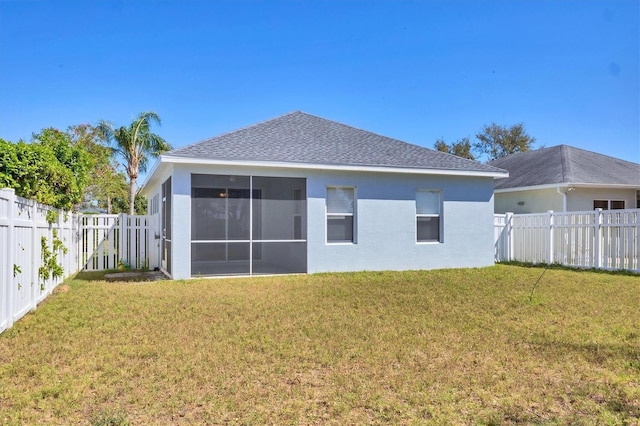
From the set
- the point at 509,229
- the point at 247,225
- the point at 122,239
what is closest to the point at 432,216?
the point at 509,229

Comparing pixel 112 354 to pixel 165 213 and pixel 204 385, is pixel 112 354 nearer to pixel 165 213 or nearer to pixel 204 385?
pixel 204 385

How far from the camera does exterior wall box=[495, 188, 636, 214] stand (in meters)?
15.9

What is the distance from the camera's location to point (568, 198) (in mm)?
15859

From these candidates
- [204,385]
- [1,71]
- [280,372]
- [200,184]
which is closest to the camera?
[204,385]

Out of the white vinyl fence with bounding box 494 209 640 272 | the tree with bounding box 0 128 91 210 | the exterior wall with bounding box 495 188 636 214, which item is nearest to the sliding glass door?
the tree with bounding box 0 128 91 210

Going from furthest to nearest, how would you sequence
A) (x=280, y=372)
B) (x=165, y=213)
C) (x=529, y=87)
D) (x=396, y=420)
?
(x=529, y=87)
(x=165, y=213)
(x=280, y=372)
(x=396, y=420)

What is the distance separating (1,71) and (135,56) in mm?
5274

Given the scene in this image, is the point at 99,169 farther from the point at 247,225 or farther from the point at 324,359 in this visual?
the point at 324,359

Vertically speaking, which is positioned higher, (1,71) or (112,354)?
(1,71)

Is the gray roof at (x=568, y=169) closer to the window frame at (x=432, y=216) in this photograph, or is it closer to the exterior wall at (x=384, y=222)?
the exterior wall at (x=384, y=222)

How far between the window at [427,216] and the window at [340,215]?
2081mm

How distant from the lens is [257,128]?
12133 millimetres

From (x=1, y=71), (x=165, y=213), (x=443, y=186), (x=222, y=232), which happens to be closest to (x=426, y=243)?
(x=443, y=186)

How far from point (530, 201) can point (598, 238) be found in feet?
18.6
